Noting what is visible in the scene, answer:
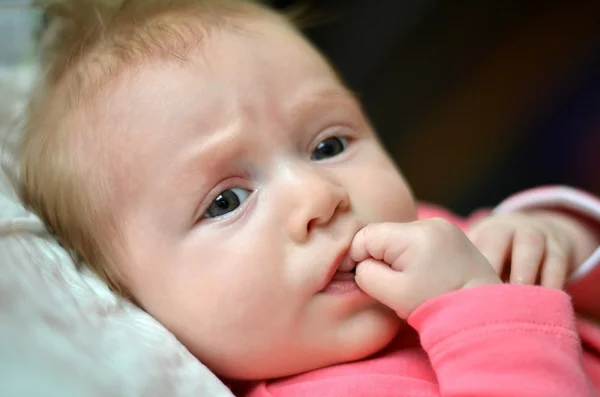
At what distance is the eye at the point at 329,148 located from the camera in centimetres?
80

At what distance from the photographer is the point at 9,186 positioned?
0.80 meters

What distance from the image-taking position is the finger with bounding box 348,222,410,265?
0.68 metres

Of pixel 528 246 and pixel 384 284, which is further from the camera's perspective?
pixel 528 246

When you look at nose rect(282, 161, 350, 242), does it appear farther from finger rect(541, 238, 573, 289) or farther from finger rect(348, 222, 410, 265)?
finger rect(541, 238, 573, 289)

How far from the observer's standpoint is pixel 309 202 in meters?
0.68

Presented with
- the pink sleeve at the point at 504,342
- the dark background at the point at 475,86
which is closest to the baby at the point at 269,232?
the pink sleeve at the point at 504,342

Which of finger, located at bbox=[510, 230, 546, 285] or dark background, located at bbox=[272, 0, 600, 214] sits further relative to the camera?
dark background, located at bbox=[272, 0, 600, 214]

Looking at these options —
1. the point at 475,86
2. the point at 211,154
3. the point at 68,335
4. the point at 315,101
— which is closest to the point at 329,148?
the point at 315,101

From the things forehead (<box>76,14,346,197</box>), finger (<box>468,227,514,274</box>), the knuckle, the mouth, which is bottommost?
finger (<box>468,227,514,274</box>)

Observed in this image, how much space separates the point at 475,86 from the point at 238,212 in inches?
38.2

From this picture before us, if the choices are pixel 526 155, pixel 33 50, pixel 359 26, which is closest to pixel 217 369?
pixel 33 50

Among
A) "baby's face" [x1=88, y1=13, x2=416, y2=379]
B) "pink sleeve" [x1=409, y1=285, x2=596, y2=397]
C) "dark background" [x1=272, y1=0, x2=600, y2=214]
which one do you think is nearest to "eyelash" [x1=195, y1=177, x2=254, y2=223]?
"baby's face" [x1=88, y1=13, x2=416, y2=379]

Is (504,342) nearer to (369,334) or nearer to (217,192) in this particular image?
(369,334)

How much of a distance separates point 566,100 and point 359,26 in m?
0.51
